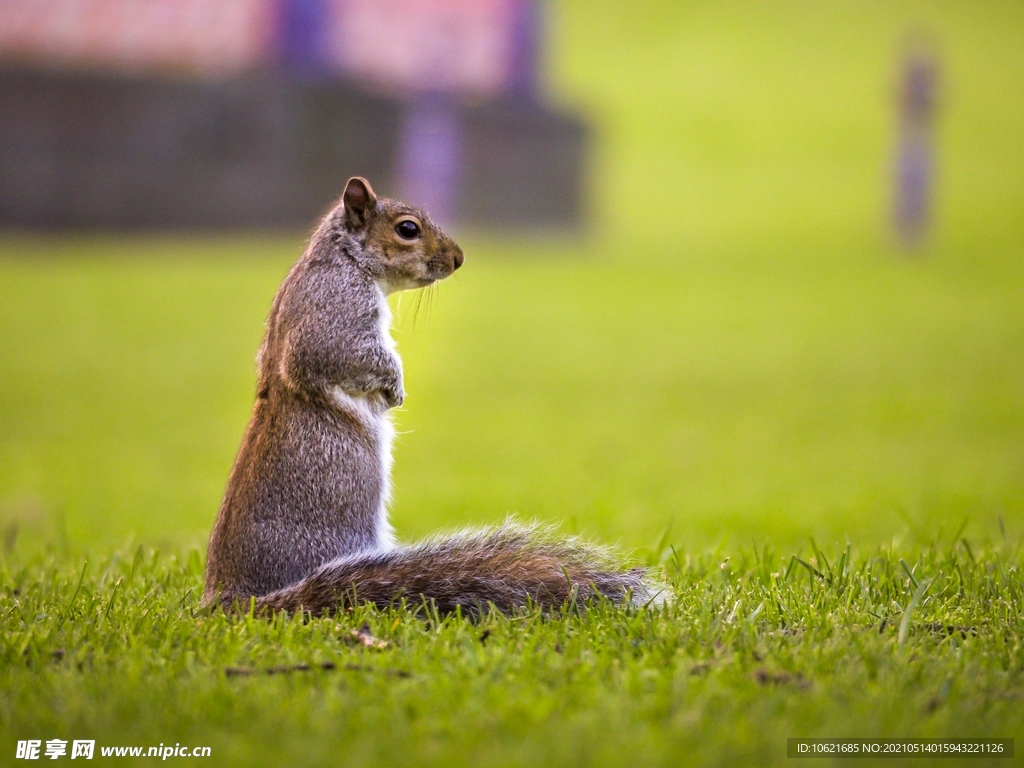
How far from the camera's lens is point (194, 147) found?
1686cm

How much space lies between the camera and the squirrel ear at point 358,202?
3.42m

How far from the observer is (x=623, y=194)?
24.8 m

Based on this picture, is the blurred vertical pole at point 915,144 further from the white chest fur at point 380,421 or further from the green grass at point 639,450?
the white chest fur at point 380,421

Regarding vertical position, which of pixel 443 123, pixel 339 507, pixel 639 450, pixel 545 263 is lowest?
pixel 639 450

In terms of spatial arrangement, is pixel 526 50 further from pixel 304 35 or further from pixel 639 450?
pixel 639 450

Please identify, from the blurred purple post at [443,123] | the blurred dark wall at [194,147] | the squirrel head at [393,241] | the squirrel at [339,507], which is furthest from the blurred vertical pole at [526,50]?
the squirrel at [339,507]

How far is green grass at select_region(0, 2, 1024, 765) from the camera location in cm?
232

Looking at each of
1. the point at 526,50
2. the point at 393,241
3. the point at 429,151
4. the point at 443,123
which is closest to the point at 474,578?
the point at 393,241

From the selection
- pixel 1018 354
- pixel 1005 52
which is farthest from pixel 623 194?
pixel 1018 354

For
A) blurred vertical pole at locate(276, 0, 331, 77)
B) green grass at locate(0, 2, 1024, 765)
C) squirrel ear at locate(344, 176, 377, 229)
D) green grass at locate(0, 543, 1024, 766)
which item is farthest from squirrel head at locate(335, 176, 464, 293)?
blurred vertical pole at locate(276, 0, 331, 77)

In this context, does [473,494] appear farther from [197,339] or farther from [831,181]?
[831,181]

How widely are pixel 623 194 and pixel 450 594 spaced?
886 inches

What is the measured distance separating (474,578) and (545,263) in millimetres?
14691

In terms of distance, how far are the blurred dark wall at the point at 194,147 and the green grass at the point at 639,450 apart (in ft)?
2.15
